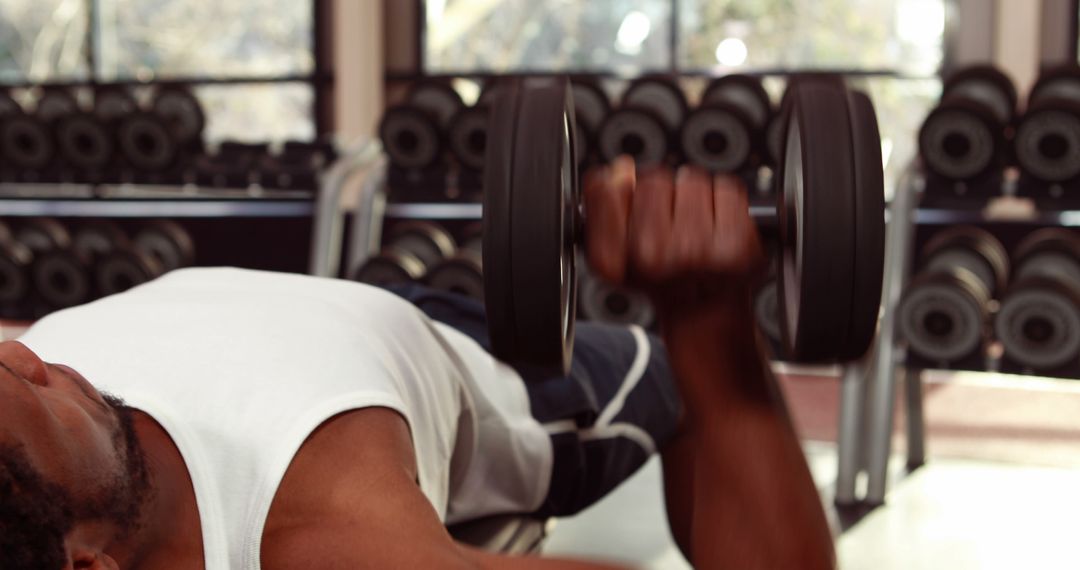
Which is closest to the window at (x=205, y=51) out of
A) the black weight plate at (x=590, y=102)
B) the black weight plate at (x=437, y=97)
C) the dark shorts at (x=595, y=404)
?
the black weight plate at (x=437, y=97)

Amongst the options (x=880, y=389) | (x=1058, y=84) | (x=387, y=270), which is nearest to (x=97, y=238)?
(x=387, y=270)

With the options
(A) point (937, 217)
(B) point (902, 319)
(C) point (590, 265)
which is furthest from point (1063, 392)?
(C) point (590, 265)

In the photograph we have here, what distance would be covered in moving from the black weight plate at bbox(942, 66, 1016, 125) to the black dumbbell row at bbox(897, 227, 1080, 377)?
1.16 ft

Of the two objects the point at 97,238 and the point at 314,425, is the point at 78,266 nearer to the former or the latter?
the point at 97,238

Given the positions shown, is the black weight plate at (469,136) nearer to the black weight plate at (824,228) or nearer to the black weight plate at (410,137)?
the black weight plate at (410,137)

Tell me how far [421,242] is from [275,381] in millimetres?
2133

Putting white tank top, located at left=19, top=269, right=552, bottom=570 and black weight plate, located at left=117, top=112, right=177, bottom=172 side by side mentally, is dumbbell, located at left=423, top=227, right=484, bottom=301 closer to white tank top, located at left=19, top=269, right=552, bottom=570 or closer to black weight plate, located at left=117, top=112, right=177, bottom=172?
black weight plate, located at left=117, top=112, right=177, bottom=172

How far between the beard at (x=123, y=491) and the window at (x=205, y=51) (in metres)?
3.98

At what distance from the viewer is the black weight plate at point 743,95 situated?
2742mm

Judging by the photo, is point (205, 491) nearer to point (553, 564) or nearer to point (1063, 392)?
point (553, 564)

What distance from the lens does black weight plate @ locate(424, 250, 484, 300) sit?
8.56 ft

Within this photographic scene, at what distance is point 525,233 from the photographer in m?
0.93

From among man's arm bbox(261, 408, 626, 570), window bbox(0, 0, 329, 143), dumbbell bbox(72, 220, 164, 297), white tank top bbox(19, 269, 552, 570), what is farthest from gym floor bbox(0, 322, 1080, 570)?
window bbox(0, 0, 329, 143)

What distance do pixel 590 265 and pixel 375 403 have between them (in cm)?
22
